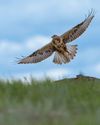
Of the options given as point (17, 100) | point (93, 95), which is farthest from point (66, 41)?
point (17, 100)

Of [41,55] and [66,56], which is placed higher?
[41,55]

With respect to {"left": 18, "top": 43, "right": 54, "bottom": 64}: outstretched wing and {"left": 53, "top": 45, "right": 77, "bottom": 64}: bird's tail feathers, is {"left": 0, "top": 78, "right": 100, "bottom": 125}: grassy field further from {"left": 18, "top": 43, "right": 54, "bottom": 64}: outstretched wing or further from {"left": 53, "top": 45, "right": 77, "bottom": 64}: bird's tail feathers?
{"left": 18, "top": 43, "right": 54, "bottom": 64}: outstretched wing

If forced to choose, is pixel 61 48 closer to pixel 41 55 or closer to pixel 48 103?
pixel 41 55

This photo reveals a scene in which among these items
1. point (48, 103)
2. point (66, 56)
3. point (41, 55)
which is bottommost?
point (48, 103)

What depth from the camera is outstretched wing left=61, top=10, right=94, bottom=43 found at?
15.4m

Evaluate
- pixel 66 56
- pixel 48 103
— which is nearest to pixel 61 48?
pixel 66 56

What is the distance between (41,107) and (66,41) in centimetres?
754

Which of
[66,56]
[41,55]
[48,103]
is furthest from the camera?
[41,55]

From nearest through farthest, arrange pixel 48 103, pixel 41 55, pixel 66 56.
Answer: pixel 48 103 → pixel 66 56 → pixel 41 55

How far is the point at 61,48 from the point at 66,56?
0.82ft

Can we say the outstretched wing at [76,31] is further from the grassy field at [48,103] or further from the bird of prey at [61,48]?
the grassy field at [48,103]

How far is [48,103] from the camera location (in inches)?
320

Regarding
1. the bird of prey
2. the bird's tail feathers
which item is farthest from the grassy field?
the bird of prey

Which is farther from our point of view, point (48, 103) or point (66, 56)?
point (66, 56)
